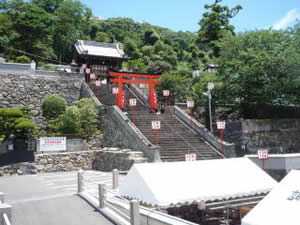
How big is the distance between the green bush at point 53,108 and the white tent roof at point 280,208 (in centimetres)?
2069

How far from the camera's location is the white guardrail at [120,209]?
21.0 ft

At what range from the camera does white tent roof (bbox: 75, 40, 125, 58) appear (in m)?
36.6

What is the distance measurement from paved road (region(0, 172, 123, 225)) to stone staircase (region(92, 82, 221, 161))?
418 centimetres

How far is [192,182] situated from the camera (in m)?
8.61

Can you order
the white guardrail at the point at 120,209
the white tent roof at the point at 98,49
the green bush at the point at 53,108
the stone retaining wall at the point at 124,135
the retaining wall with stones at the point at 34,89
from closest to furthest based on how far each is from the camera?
1. the white guardrail at the point at 120,209
2. the stone retaining wall at the point at 124,135
3. the green bush at the point at 53,108
4. the retaining wall with stones at the point at 34,89
5. the white tent roof at the point at 98,49

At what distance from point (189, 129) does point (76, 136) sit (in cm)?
707

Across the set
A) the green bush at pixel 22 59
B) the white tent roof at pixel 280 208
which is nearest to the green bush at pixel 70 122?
the green bush at pixel 22 59

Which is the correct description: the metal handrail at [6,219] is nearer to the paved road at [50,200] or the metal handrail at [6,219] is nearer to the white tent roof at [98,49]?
the paved road at [50,200]

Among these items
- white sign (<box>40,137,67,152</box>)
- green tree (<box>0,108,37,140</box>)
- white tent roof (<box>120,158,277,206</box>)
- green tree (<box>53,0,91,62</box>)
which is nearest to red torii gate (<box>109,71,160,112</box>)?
white sign (<box>40,137,67,152</box>)

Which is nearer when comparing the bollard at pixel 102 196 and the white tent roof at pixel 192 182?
the white tent roof at pixel 192 182

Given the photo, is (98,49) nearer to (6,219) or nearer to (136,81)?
(136,81)

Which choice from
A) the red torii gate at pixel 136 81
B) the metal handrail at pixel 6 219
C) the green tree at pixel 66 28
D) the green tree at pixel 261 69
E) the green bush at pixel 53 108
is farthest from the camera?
the green tree at pixel 66 28

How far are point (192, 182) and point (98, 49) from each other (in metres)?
31.3

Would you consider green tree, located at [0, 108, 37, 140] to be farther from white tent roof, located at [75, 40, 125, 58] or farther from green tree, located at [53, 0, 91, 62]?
green tree, located at [53, 0, 91, 62]
